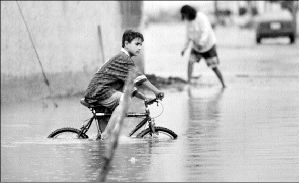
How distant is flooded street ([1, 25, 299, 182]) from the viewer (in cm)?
1002

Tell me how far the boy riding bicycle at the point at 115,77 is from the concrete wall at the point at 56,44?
19.8 ft

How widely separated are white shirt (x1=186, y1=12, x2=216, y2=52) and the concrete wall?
1500 mm

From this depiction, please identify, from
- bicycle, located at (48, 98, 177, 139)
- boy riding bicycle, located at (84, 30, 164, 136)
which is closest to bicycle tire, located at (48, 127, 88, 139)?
bicycle, located at (48, 98, 177, 139)

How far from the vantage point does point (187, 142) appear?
12320mm

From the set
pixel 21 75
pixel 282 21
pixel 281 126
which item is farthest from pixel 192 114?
pixel 282 21

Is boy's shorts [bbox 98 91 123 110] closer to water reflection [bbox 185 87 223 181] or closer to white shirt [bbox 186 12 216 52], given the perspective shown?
water reflection [bbox 185 87 223 181]

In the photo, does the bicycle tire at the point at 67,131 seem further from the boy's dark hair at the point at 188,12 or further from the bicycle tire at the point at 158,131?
the boy's dark hair at the point at 188,12

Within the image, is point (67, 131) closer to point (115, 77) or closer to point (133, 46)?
point (115, 77)

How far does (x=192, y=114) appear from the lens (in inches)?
620

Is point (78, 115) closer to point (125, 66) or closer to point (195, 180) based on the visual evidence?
point (125, 66)

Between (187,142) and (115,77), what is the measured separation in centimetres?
115

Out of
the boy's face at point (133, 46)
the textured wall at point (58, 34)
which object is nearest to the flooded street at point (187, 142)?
the textured wall at point (58, 34)

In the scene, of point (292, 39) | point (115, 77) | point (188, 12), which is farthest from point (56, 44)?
point (292, 39)

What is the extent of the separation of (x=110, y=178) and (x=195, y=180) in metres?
0.77
